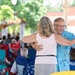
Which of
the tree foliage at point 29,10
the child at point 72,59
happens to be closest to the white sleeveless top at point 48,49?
the child at point 72,59

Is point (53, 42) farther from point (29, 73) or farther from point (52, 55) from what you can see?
point (29, 73)

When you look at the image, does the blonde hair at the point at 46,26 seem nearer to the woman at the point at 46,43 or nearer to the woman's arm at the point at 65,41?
the woman at the point at 46,43

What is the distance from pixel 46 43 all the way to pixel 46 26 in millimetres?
196

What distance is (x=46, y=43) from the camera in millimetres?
3402

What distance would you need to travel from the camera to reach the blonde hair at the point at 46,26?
3367mm

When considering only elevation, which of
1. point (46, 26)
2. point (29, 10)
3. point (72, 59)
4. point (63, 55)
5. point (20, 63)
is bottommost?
point (20, 63)

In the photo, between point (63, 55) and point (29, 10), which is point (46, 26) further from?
point (29, 10)

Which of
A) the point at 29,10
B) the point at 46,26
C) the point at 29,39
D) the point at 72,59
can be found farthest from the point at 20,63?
the point at 29,10

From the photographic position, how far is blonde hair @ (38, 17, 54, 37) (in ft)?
11.0

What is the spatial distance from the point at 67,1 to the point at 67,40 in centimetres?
936

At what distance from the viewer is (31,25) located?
97.2ft

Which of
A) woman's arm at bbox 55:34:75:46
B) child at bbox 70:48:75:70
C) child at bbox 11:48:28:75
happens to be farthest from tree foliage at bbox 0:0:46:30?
woman's arm at bbox 55:34:75:46

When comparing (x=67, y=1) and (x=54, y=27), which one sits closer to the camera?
(x=54, y=27)

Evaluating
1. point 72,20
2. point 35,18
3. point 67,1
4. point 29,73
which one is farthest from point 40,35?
point 72,20
